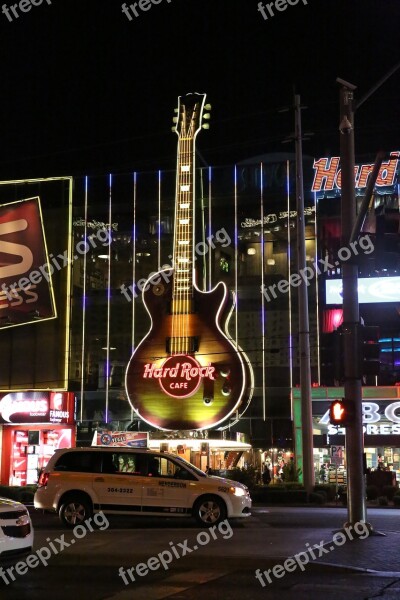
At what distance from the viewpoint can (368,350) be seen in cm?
1609

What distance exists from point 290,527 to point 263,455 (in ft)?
66.8

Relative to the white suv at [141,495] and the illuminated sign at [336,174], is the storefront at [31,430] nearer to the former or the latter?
the illuminated sign at [336,174]

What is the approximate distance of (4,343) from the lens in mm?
41250

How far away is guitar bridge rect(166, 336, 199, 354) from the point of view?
31.4m

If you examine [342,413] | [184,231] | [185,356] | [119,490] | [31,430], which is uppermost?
[184,231]

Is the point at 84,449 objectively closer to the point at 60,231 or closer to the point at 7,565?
the point at 7,565

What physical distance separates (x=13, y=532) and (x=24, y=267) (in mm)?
29851

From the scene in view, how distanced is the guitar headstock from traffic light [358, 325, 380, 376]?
19353 mm

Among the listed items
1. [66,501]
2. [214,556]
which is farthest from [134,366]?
[214,556]

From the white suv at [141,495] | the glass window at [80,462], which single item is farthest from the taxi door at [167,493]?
the glass window at [80,462]

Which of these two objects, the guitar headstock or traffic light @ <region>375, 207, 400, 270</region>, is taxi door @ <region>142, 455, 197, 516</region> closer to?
traffic light @ <region>375, 207, 400, 270</region>

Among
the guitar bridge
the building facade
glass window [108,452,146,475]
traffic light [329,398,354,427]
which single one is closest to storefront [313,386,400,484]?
the building facade

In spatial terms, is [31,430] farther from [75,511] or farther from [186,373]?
[75,511]

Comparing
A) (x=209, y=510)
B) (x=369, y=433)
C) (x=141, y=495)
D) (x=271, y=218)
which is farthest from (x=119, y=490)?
(x=271, y=218)
